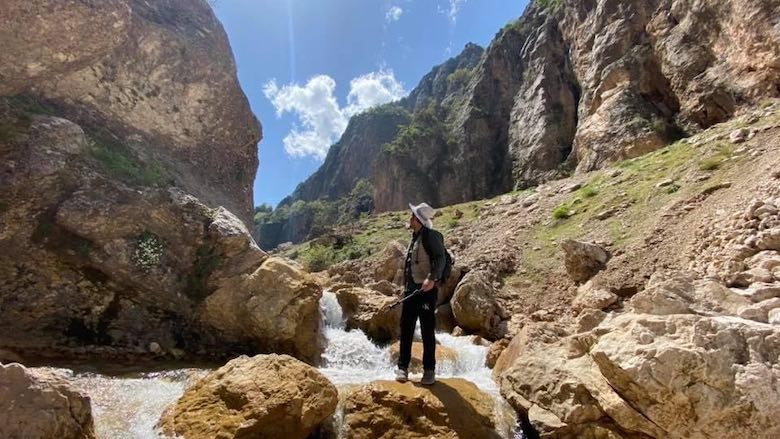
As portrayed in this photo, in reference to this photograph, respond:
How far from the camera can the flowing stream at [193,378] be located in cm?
581

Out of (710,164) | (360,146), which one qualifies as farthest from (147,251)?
(360,146)

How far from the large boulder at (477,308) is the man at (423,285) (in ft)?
19.7

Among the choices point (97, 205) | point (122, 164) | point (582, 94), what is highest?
point (582, 94)

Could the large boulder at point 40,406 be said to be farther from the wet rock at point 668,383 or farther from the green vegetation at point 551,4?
the green vegetation at point 551,4

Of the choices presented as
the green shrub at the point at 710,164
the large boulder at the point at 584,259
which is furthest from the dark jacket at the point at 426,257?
the green shrub at the point at 710,164

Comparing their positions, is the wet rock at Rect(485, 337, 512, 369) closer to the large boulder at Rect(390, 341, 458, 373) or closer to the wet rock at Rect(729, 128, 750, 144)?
the large boulder at Rect(390, 341, 458, 373)

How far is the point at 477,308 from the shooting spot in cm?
1264

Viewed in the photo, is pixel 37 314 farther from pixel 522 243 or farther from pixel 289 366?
pixel 522 243

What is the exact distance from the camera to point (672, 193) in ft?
48.5

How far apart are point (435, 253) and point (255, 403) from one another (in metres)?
3.10

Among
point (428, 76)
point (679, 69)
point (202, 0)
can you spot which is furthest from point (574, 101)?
point (428, 76)

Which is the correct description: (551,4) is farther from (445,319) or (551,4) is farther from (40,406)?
(40,406)

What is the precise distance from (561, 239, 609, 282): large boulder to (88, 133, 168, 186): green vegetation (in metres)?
11.5

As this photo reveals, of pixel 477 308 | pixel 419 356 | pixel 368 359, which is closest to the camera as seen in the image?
pixel 419 356
